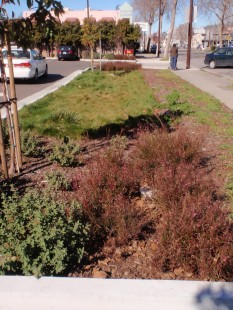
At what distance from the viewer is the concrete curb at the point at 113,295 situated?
7.09 feet

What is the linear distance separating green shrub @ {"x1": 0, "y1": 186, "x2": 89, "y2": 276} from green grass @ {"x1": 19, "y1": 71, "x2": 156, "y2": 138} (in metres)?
3.48

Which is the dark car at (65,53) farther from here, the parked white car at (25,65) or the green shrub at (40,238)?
the green shrub at (40,238)

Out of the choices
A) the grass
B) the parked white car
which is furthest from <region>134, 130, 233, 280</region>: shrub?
the parked white car

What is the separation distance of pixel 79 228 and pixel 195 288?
1.03 metres

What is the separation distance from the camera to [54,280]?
235 cm

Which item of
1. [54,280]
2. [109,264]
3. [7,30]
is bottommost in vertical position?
[109,264]

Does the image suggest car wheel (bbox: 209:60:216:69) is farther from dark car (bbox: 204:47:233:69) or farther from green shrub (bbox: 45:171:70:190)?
green shrub (bbox: 45:171:70:190)

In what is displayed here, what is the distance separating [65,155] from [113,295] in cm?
282

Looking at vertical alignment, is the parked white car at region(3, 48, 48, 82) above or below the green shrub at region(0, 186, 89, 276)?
above

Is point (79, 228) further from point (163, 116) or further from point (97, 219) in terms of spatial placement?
point (163, 116)

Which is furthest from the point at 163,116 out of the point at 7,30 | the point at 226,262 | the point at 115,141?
the point at 226,262

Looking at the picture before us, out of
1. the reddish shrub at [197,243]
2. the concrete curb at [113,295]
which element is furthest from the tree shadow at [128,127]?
the concrete curb at [113,295]

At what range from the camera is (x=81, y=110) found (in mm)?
8906

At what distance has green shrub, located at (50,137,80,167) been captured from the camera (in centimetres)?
480
